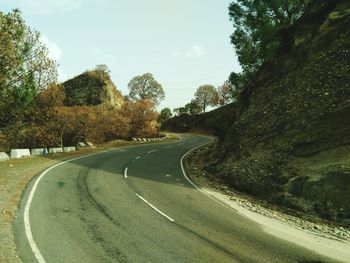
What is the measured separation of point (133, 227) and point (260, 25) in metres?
30.1

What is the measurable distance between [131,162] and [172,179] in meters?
6.48

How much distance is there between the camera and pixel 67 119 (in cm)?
3762

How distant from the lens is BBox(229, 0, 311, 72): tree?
111 feet

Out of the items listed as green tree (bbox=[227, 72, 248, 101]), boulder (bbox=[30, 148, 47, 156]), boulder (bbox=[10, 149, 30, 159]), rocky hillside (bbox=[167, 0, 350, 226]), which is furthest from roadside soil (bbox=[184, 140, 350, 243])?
green tree (bbox=[227, 72, 248, 101])

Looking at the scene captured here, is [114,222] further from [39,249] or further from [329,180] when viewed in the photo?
[329,180]

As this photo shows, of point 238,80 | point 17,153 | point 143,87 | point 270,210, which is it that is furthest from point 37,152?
point 143,87

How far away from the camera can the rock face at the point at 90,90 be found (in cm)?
5406

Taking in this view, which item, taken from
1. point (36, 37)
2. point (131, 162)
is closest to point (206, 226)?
point (131, 162)

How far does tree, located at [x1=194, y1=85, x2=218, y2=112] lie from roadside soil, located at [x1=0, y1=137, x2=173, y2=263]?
92291 millimetres

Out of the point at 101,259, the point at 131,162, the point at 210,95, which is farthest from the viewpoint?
the point at 210,95

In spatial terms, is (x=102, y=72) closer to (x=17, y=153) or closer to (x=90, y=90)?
(x=90, y=90)

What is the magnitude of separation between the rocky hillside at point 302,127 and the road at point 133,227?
11.7 feet

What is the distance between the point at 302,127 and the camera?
2006cm

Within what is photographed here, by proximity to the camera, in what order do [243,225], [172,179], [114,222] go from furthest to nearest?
[172,179]
[243,225]
[114,222]
